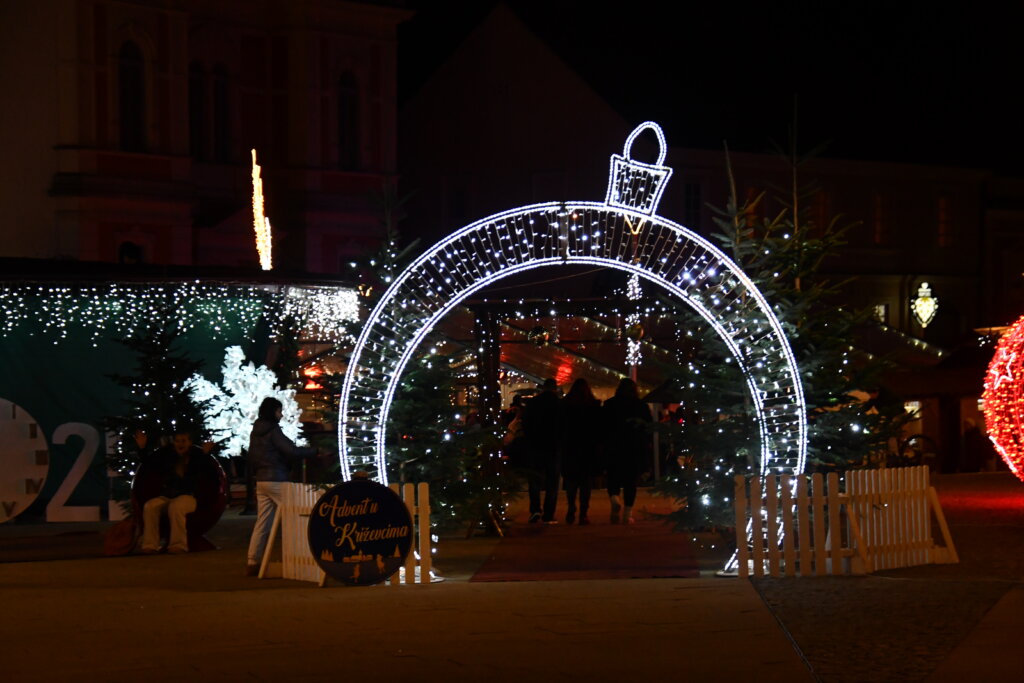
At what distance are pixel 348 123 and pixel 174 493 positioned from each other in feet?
83.1

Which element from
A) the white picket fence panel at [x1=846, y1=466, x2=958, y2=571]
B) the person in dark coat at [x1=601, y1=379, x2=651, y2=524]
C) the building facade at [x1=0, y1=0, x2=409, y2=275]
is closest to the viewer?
the white picket fence panel at [x1=846, y1=466, x2=958, y2=571]

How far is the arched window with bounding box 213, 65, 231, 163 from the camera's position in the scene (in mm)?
40000

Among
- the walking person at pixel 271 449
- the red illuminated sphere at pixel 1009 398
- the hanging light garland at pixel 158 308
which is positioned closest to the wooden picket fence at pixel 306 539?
the walking person at pixel 271 449

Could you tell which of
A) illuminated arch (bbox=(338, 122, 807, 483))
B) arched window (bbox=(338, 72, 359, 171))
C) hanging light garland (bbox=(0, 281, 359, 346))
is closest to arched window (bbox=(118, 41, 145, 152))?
arched window (bbox=(338, 72, 359, 171))

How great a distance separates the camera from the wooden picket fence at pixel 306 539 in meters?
13.9

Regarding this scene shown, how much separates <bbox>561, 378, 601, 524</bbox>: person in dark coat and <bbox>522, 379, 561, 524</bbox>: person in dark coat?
12cm

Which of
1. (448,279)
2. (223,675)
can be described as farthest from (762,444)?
(223,675)

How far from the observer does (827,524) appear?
14.1m

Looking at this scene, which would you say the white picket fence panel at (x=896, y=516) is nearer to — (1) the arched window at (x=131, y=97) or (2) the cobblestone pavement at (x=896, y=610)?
(2) the cobblestone pavement at (x=896, y=610)

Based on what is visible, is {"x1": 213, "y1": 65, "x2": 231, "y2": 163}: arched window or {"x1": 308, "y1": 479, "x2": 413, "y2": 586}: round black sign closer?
{"x1": 308, "y1": 479, "x2": 413, "y2": 586}: round black sign

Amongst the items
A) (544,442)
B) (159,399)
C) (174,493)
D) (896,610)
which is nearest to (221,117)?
(159,399)

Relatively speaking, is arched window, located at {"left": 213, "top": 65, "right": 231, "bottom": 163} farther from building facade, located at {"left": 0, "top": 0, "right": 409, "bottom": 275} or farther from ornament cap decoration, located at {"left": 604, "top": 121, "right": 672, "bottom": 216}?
ornament cap decoration, located at {"left": 604, "top": 121, "right": 672, "bottom": 216}

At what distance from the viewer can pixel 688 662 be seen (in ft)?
31.7

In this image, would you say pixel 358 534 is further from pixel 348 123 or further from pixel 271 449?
pixel 348 123
